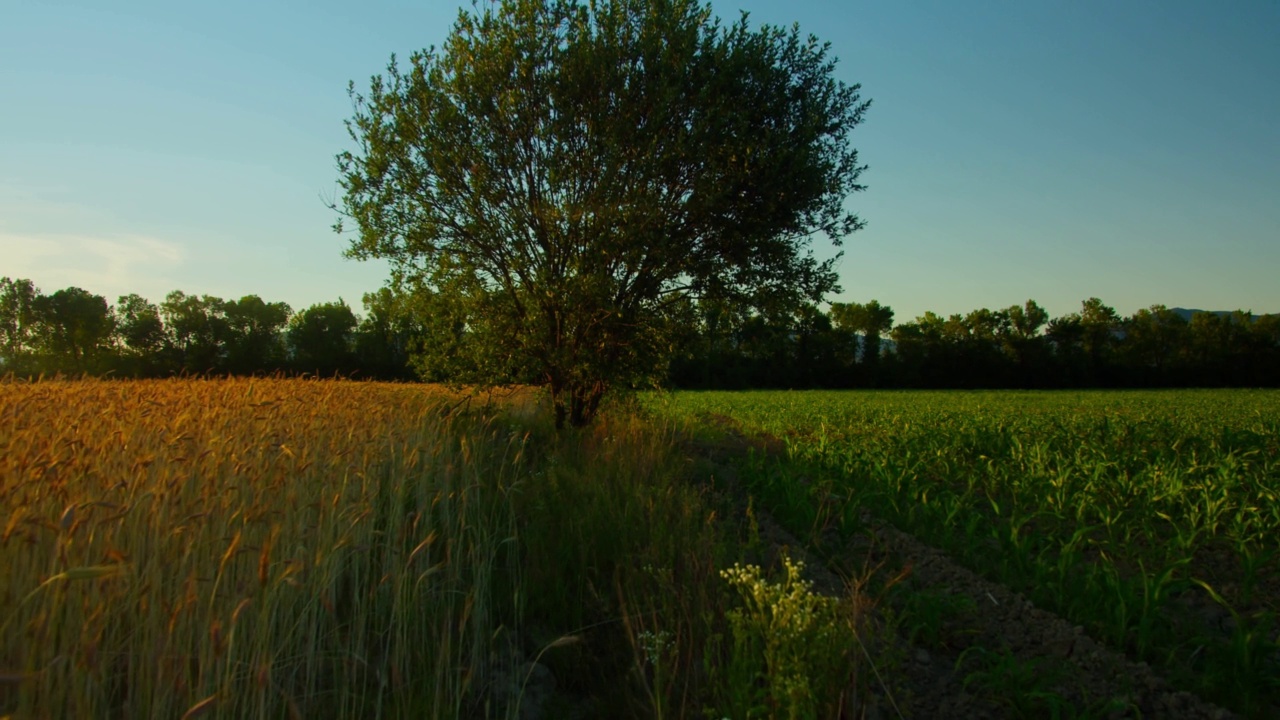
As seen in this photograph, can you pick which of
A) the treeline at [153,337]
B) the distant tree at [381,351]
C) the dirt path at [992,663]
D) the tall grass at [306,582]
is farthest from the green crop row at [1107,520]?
the distant tree at [381,351]

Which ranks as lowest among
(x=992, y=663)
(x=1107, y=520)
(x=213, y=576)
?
(x=992, y=663)

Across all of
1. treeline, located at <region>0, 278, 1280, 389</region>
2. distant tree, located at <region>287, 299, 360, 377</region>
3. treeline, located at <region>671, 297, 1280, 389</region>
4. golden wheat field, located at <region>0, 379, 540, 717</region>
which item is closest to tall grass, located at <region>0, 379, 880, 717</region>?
golden wheat field, located at <region>0, 379, 540, 717</region>

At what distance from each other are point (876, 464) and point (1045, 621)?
14.7 ft

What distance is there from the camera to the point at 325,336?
43.1 meters

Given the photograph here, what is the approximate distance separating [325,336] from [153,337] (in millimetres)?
11897

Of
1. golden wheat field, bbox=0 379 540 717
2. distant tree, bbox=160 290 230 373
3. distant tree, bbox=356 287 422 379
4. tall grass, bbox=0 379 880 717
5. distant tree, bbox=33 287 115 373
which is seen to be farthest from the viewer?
distant tree, bbox=356 287 422 379

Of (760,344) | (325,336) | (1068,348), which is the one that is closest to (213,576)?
(760,344)

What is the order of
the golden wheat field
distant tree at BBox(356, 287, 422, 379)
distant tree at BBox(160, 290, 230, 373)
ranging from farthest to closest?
1. distant tree at BBox(356, 287, 422, 379)
2. distant tree at BBox(160, 290, 230, 373)
3. the golden wheat field

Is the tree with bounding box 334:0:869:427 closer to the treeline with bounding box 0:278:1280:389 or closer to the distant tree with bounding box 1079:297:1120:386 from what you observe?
the treeline with bounding box 0:278:1280:389

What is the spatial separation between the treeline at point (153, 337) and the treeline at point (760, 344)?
0.21 feet

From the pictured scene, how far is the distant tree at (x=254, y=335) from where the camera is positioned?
33.3m

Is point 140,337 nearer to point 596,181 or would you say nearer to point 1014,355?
point 596,181

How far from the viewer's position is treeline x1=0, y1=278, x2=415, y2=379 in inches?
1188

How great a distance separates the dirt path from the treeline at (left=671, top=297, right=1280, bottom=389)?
152ft
